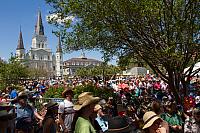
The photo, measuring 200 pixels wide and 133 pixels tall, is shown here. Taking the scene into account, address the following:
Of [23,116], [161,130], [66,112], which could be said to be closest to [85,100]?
[161,130]

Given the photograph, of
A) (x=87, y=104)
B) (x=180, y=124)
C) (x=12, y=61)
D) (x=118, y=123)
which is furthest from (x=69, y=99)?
(x=12, y=61)

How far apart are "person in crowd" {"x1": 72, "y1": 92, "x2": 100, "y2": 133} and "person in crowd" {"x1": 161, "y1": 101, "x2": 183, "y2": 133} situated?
3851 mm

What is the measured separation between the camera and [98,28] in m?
13.2

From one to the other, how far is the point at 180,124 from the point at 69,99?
2645mm

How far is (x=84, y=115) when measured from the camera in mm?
4328

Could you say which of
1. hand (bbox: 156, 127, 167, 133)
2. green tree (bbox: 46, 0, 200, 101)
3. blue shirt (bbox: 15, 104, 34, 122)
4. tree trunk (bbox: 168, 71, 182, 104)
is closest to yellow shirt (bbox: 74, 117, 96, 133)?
hand (bbox: 156, 127, 167, 133)

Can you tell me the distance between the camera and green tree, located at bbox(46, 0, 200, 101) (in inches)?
481

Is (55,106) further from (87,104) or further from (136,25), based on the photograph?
(136,25)

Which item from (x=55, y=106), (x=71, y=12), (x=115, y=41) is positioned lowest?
(x=55, y=106)

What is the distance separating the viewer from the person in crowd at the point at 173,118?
26.2 feet

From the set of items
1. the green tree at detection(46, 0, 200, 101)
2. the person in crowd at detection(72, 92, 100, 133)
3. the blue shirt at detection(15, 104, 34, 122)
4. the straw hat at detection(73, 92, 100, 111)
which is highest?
the green tree at detection(46, 0, 200, 101)

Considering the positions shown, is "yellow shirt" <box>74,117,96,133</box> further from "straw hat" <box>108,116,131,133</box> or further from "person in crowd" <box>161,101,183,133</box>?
"person in crowd" <box>161,101,183,133</box>

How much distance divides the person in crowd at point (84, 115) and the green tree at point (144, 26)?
7262 mm

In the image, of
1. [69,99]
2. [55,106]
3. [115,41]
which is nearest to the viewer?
[55,106]
